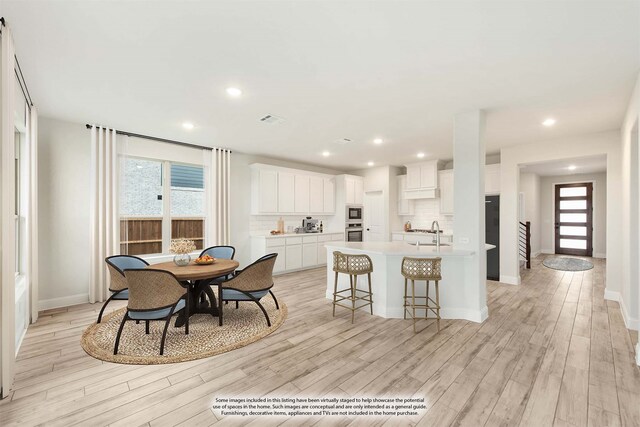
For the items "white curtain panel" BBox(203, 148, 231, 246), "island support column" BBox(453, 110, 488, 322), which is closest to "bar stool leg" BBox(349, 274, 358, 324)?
"island support column" BBox(453, 110, 488, 322)

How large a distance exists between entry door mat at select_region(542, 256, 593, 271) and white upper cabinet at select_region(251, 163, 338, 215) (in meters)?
5.87

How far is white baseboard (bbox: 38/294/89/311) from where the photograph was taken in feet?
13.1

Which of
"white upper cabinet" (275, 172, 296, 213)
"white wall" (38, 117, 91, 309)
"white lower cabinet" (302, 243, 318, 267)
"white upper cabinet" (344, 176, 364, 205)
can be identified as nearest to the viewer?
"white wall" (38, 117, 91, 309)

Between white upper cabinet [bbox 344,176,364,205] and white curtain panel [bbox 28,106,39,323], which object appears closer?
white curtain panel [bbox 28,106,39,323]

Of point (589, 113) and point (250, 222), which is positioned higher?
point (589, 113)

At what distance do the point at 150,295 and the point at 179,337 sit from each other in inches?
27.0

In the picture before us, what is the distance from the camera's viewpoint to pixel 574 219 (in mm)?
8992

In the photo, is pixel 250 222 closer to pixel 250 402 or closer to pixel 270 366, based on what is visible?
pixel 270 366

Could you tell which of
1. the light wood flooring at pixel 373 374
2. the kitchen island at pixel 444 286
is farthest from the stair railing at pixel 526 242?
the kitchen island at pixel 444 286

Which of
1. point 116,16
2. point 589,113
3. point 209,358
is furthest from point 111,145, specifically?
point 589,113

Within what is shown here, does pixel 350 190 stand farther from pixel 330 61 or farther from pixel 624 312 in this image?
pixel 624 312

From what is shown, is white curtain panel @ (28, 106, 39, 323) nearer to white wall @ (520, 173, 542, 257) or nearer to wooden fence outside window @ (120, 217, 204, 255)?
wooden fence outside window @ (120, 217, 204, 255)

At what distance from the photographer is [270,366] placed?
251cm

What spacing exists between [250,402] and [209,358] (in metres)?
0.82
